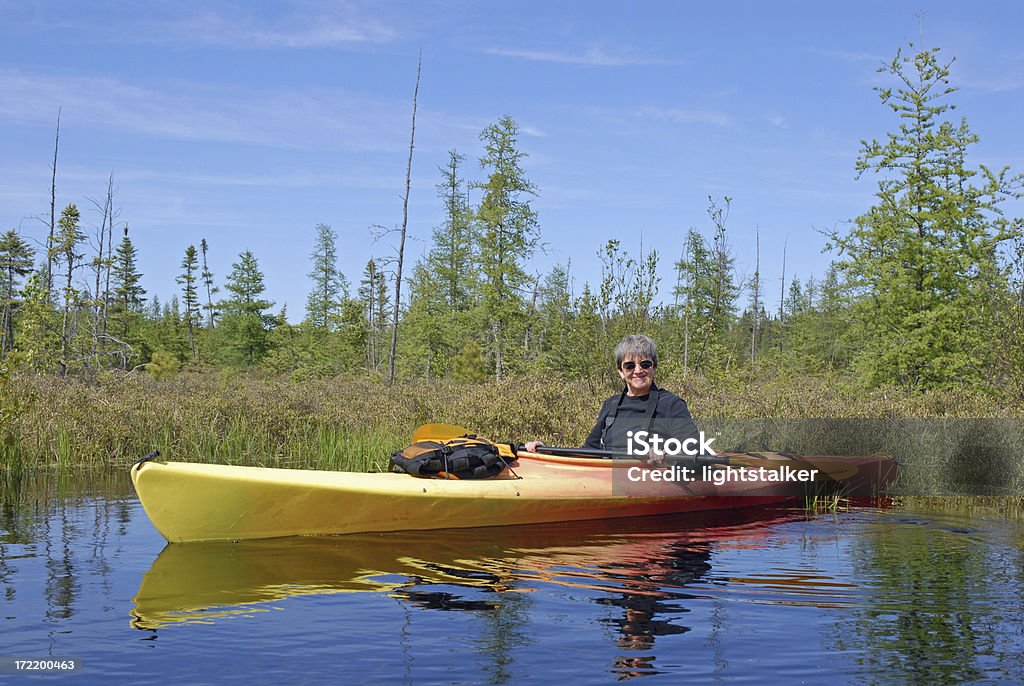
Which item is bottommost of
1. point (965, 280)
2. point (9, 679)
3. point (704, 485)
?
point (9, 679)

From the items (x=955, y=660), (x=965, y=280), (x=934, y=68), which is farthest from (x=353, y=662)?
(x=934, y=68)

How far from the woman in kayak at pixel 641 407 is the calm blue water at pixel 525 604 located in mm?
766

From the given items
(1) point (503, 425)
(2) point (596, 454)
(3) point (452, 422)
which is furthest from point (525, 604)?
(3) point (452, 422)

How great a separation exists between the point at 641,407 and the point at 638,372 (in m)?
0.32

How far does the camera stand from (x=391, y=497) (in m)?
6.36

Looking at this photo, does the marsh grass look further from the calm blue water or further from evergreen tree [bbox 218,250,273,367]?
evergreen tree [bbox 218,250,273,367]

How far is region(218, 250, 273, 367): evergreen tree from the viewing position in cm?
3859

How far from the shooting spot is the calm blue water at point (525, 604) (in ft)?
12.2

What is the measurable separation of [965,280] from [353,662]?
1418cm

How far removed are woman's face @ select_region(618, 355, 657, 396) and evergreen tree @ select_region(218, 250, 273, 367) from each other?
33242 millimetres

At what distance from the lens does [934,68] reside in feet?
53.6

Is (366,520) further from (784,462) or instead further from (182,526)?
(784,462)
